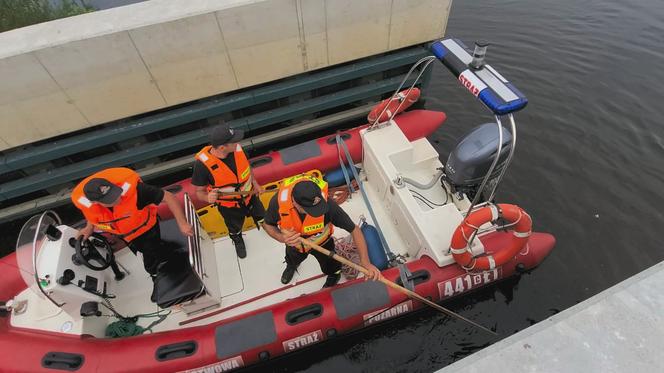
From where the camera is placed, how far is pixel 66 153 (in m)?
4.16

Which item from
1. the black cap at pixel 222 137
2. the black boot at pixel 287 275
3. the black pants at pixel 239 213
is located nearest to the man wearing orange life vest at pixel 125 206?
the black pants at pixel 239 213

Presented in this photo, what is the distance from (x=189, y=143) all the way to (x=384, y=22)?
291 centimetres

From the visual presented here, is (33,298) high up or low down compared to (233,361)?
up

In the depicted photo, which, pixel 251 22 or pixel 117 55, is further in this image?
pixel 251 22

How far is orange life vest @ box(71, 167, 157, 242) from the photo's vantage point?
2553mm

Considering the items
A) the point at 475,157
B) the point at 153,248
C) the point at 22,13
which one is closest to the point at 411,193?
the point at 475,157

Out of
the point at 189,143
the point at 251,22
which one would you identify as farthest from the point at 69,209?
the point at 251,22

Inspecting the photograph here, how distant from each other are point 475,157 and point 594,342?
2.27 meters

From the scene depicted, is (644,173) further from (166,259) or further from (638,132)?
(166,259)

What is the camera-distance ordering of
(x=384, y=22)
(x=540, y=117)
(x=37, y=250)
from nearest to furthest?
(x=37, y=250) → (x=384, y=22) → (x=540, y=117)

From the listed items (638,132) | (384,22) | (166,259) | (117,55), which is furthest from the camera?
(638,132)

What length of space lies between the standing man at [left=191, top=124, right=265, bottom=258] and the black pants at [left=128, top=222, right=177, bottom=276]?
1.58 feet

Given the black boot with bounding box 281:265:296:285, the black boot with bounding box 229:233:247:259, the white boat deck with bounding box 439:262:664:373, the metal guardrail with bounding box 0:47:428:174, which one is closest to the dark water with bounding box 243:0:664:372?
the black boot with bounding box 281:265:296:285

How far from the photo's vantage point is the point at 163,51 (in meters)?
3.77
